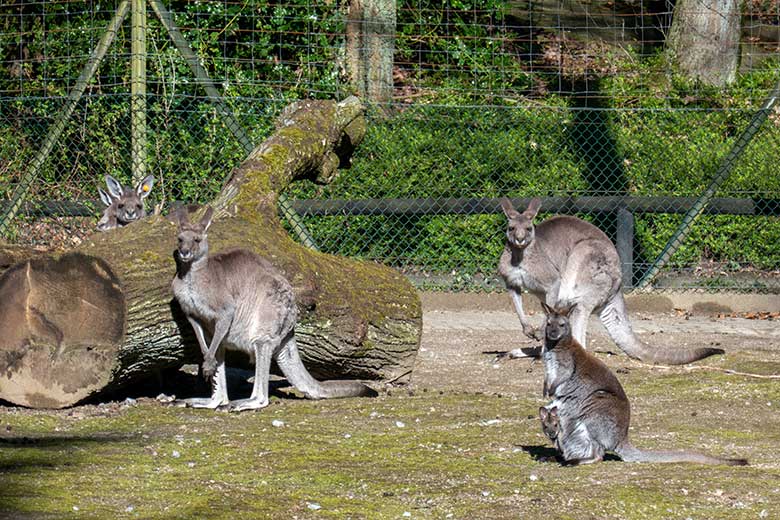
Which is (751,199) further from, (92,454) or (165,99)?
(92,454)

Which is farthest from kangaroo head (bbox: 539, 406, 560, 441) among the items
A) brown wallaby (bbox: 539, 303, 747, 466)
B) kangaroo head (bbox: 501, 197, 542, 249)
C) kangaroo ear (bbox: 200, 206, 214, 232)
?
kangaroo head (bbox: 501, 197, 542, 249)

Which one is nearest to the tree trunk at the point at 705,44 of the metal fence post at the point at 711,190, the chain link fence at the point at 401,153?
the chain link fence at the point at 401,153

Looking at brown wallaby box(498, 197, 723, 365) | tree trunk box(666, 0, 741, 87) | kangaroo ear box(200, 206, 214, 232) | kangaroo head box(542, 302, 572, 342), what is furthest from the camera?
tree trunk box(666, 0, 741, 87)

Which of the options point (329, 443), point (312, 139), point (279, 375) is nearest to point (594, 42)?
point (312, 139)

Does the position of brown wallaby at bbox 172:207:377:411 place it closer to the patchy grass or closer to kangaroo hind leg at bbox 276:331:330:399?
kangaroo hind leg at bbox 276:331:330:399

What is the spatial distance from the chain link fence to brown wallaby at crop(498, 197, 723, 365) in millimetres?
2010

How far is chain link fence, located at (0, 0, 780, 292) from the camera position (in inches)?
426

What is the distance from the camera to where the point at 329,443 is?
6117mm

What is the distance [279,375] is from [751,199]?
5773 millimetres

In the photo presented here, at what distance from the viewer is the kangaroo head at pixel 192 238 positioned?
6.71 m

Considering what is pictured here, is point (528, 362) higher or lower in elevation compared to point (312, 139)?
lower

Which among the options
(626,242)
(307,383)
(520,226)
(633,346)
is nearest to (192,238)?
(307,383)

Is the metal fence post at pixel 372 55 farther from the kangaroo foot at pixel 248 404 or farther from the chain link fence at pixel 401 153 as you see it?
the kangaroo foot at pixel 248 404

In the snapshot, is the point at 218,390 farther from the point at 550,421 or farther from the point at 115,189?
the point at 115,189
